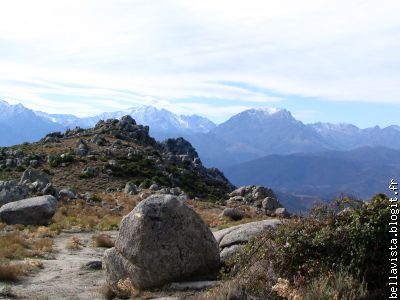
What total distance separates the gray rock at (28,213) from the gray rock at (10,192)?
6368 mm

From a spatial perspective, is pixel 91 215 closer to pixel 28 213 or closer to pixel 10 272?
pixel 28 213

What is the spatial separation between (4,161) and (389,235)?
219ft

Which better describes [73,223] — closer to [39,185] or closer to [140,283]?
[39,185]

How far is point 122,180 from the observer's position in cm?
6316

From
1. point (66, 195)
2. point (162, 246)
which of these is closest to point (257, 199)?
point (66, 195)

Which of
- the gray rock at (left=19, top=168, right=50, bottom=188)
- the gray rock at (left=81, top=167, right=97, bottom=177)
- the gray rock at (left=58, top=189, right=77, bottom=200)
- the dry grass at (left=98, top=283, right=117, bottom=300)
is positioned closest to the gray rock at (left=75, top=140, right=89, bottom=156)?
the gray rock at (left=81, top=167, right=97, bottom=177)

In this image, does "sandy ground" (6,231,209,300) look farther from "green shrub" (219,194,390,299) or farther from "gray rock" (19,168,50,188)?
"gray rock" (19,168,50,188)

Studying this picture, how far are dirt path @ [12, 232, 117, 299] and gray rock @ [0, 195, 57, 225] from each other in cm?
861

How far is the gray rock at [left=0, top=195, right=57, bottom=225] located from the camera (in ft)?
104

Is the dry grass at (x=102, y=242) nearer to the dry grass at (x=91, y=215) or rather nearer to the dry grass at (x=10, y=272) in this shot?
the dry grass at (x=91, y=215)

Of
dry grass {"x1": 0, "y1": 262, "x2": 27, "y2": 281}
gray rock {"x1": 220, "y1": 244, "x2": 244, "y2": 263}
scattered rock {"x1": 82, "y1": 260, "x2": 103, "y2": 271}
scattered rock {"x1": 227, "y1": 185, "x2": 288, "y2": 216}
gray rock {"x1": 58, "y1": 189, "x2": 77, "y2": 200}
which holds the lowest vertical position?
scattered rock {"x1": 227, "y1": 185, "x2": 288, "y2": 216}

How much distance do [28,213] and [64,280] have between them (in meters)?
15.4

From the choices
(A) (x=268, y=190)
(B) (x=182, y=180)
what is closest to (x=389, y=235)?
(A) (x=268, y=190)

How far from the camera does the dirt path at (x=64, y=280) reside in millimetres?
15453
